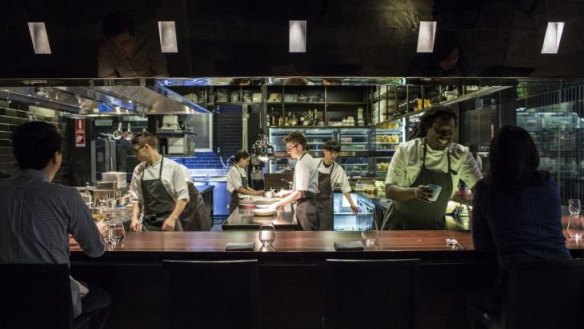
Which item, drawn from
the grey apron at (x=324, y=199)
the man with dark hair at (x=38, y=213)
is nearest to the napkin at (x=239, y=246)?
the man with dark hair at (x=38, y=213)

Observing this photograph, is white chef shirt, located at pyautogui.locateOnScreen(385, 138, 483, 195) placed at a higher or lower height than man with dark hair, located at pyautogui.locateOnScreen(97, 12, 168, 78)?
lower

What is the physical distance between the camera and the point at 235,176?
6797 millimetres

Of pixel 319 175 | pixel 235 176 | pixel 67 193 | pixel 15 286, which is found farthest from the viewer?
pixel 235 176

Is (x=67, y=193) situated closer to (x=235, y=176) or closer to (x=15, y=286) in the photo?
(x=15, y=286)

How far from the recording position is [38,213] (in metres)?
2.00

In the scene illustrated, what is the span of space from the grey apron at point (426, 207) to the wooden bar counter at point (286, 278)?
28.7 inches

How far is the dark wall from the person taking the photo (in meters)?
3.24

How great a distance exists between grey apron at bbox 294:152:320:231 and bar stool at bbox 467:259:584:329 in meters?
3.54

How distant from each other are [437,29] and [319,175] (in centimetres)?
322

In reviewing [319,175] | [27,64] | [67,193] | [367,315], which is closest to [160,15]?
[27,64]

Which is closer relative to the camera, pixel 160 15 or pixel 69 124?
pixel 160 15

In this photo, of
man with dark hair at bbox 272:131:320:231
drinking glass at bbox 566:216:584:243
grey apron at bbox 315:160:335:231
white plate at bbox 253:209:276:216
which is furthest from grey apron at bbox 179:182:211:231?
drinking glass at bbox 566:216:584:243

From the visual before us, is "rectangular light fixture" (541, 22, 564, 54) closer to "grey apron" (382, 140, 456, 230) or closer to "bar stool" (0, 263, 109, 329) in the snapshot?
"grey apron" (382, 140, 456, 230)

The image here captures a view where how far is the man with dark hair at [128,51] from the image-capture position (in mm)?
3244
